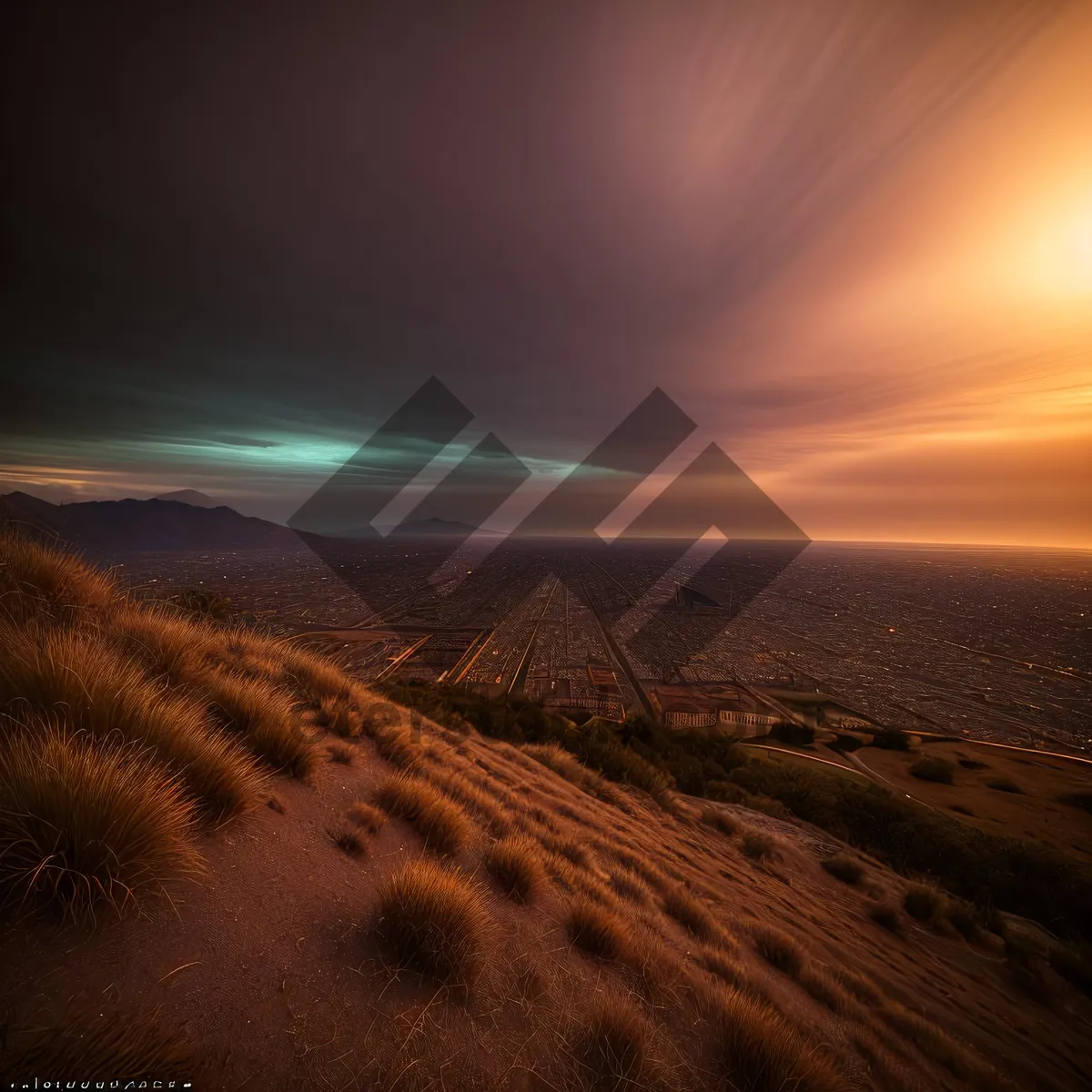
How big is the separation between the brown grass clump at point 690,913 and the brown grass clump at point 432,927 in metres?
2.71

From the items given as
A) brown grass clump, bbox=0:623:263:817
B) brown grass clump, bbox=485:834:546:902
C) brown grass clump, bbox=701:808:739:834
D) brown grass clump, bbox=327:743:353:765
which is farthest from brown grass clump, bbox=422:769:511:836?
brown grass clump, bbox=701:808:739:834

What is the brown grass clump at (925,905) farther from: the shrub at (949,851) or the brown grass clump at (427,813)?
the brown grass clump at (427,813)

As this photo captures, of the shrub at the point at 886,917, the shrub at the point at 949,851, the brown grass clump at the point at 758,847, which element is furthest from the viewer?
the shrub at the point at 949,851

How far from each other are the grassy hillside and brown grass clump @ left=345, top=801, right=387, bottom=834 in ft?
0.10

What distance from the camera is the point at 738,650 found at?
3678 cm

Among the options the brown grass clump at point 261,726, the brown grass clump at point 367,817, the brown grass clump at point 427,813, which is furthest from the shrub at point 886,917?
the brown grass clump at point 261,726

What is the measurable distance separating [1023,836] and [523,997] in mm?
Result: 19169

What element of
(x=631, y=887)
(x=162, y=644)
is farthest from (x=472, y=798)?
(x=162, y=644)

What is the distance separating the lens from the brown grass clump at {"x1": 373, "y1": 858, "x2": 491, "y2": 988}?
6.61 feet

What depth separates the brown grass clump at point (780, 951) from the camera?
12.7 ft

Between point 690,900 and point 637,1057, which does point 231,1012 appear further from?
point 690,900

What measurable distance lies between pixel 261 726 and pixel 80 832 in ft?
6.03

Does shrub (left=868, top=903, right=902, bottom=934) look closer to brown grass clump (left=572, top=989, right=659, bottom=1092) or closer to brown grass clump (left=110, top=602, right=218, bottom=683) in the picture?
brown grass clump (left=572, top=989, right=659, bottom=1092)

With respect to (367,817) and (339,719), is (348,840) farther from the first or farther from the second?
(339,719)
